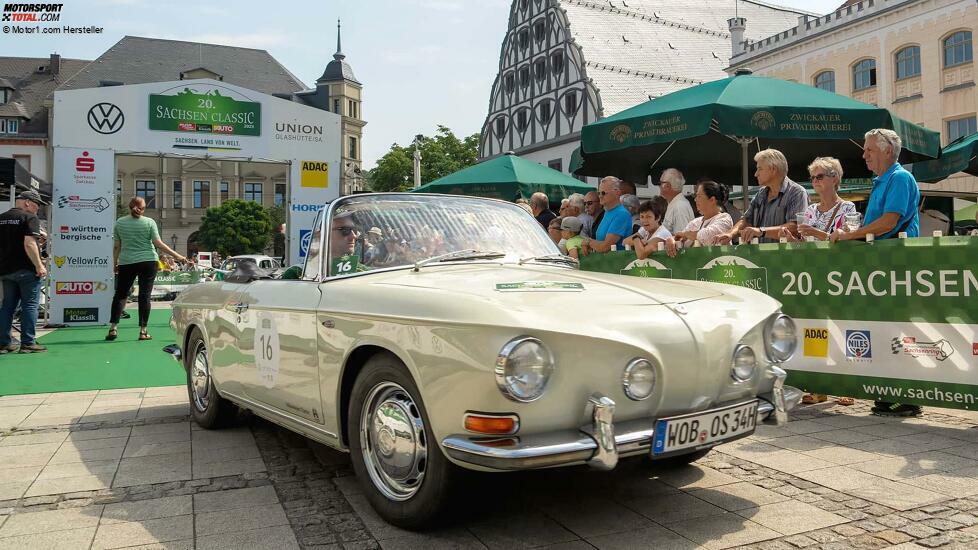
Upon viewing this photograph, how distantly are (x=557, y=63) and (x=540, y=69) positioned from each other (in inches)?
74.5

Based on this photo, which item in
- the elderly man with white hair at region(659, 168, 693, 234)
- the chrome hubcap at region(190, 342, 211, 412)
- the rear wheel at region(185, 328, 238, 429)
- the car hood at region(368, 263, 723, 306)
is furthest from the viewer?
the elderly man with white hair at region(659, 168, 693, 234)

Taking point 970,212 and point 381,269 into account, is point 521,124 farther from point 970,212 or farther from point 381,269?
point 381,269

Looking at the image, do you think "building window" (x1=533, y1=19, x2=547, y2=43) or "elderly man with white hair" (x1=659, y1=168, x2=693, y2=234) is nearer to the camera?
"elderly man with white hair" (x1=659, y1=168, x2=693, y2=234)

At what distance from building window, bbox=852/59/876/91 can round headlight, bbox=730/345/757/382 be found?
32.8 meters

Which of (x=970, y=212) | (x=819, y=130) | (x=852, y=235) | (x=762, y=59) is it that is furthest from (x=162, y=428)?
(x=762, y=59)

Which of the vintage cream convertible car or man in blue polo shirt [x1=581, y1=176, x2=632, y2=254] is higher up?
man in blue polo shirt [x1=581, y1=176, x2=632, y2=254]

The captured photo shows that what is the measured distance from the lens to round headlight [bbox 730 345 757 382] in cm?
312

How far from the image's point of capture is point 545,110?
48.6 metres

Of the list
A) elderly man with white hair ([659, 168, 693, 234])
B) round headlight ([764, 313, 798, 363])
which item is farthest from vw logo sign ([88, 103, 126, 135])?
round headlight ([764, 313, 798, 363])

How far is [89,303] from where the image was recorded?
13172 millimetres

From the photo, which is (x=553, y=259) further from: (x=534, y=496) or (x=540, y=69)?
(x=540, y=69)

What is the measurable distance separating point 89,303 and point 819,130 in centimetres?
1198

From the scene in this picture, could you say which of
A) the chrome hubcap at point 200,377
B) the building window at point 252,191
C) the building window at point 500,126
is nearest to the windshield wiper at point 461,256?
the chrome hubcap at point 200,377

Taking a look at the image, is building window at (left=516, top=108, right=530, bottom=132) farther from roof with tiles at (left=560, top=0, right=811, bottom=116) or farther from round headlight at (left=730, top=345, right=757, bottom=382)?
round headlight at (left=730, top=345, right=757, bottom=382)
